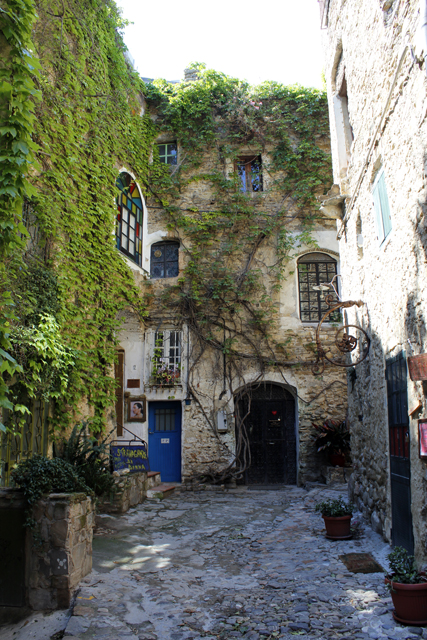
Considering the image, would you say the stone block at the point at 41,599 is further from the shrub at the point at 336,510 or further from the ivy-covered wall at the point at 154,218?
the shrub at the point at 336,510

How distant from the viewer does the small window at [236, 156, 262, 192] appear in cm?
1172

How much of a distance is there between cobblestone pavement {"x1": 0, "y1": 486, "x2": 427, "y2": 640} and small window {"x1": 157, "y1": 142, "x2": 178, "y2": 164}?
8.86 m

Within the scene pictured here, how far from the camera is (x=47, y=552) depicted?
12.5 ft

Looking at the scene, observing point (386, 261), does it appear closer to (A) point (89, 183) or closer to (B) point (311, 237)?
(A) point (89, 183)

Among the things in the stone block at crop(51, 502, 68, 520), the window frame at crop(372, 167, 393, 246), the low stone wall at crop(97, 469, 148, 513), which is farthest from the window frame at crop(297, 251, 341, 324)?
the stone block at crop(51, 502, 68, 520)

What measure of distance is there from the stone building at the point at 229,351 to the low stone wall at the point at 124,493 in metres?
2.08

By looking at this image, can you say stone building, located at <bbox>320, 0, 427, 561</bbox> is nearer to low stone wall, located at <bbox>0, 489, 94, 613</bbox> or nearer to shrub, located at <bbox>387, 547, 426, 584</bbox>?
shrub, located at <bbox>387, 547, 426, 584</bbox>

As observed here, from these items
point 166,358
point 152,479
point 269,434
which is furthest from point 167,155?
point 152,479

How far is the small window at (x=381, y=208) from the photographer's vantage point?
483 cm

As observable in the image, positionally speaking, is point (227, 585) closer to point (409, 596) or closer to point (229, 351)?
point (409, 596)

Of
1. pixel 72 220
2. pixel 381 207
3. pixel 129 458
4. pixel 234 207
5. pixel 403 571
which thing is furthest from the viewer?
pixel 234 207

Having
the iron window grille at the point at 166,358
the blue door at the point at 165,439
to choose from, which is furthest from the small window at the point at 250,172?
the blue door at the point at 165,439

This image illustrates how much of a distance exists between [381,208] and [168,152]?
828 centimetres

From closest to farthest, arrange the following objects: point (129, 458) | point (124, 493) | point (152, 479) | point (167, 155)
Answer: point (124, 493) → point (129, 458) → point (152, 479) → point (167, 155)
